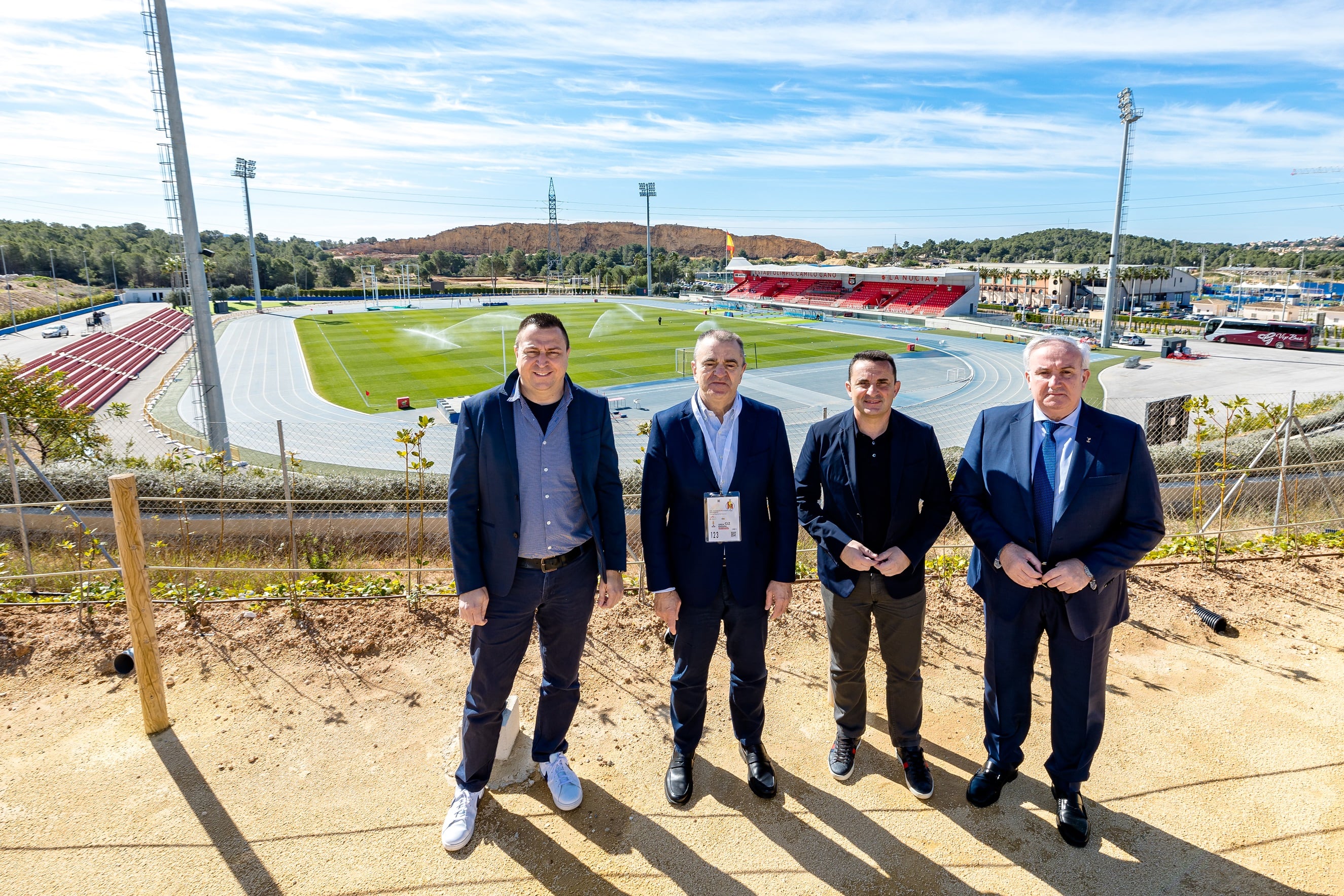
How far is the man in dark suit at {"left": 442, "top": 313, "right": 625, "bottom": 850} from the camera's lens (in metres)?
2.80

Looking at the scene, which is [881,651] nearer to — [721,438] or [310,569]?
[721,438]

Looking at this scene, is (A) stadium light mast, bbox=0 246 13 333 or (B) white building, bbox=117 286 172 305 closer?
(A) stadium light mast, bbox=0 246 13 333

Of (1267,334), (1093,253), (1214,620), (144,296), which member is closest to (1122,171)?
(1267,334)

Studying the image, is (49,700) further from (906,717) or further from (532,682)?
(906,717)

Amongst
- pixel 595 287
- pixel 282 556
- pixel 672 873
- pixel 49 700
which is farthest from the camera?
pixel 595 287

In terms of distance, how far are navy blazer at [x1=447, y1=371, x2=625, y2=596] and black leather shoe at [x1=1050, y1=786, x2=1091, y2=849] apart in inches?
85.7

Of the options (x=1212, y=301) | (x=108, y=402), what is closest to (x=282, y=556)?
(x=108, y=402)

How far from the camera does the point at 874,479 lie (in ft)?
10.1

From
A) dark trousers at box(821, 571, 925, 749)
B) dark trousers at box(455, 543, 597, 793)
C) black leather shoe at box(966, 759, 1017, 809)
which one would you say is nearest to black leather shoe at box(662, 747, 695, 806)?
dark trousers at box(455, 543, 597, 793)

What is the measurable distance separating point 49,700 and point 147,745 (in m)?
0.86

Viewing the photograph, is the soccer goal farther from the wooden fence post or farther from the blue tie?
the blue tie

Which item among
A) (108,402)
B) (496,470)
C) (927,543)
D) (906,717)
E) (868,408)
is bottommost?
(108,402)

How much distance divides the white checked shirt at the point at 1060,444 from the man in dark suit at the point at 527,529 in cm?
172

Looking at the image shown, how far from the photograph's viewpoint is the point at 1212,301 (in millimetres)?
81875
